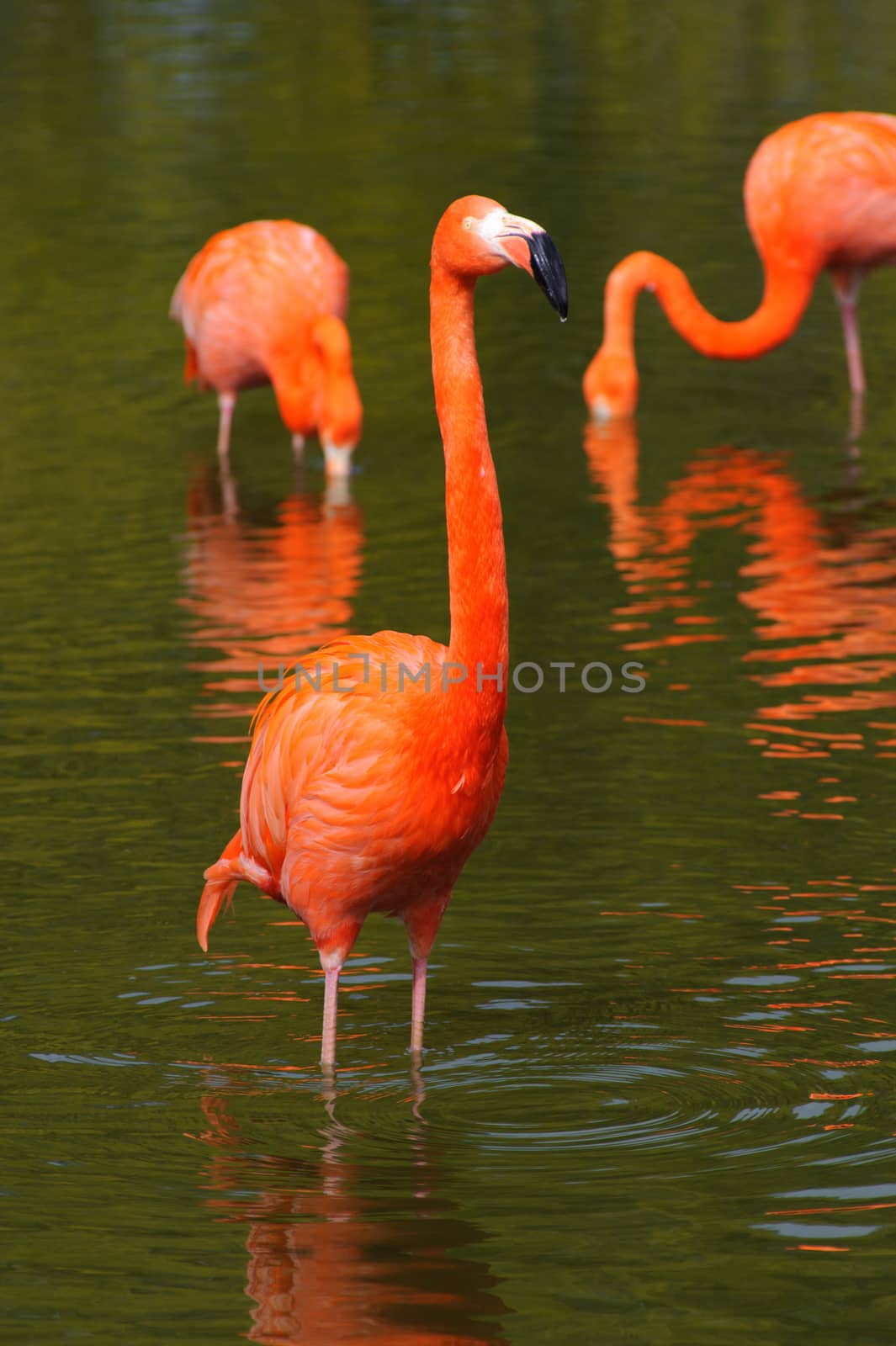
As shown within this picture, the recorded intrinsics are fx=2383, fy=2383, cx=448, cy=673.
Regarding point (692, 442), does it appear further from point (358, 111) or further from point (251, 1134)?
point (358, 111)

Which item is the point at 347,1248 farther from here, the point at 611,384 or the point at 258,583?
the point at 611,384

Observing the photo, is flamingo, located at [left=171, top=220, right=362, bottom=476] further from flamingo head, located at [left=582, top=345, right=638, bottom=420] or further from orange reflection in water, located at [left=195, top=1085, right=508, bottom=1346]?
orange reflection in water, located at [left=195, top=1085, right=508, bottom=1346]

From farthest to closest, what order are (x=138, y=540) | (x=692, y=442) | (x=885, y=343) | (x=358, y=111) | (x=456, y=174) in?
1. (x=358, y=111)
2. (x=456, y=174)
3. (x=885, y=343)
4. (x=692, y=442)
5. (x=138, y=540)

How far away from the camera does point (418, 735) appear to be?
5.33 m

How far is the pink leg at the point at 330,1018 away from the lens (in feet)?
18.4

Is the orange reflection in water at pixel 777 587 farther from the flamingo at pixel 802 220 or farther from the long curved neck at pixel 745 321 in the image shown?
the flamingo at pixel 802 220

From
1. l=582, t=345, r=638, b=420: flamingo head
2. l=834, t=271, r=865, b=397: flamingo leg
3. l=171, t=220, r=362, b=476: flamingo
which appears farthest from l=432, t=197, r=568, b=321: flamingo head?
l=834, t=271, r=865, b=397: flamingo leg

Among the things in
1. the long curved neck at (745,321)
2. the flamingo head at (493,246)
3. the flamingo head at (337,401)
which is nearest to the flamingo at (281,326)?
the flamingo head at (337,401)

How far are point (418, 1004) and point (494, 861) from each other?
139cm

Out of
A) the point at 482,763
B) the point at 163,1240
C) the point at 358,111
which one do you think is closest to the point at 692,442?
the point at 482,763

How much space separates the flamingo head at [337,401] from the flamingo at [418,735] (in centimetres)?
631

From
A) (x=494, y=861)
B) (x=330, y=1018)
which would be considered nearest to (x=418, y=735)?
→ (x=330, y=1018)

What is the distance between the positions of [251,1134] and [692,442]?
805 centimetres

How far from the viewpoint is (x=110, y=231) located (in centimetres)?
1850
